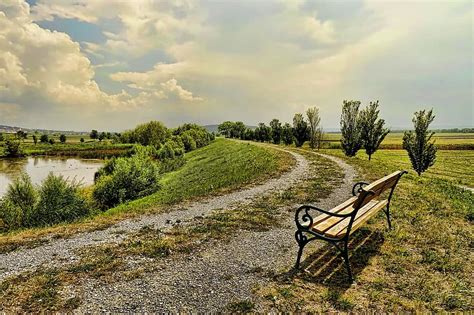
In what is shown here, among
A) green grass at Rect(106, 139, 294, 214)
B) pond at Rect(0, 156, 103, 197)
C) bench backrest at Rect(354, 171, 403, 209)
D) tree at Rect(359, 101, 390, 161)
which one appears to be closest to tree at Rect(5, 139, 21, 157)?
pond at Rect(0, 156, 103, 197)

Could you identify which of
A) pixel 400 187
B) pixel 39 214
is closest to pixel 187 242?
pixel 39 214

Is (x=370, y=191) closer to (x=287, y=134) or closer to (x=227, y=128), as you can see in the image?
(x=287, y=134)

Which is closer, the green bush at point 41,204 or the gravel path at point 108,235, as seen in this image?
the gravel path at point 108,235

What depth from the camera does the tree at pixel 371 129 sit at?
30.9 meters

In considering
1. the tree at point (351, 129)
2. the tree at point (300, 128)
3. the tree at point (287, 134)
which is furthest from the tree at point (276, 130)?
the tree at point (351, 129)

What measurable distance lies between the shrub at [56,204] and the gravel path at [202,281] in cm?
768

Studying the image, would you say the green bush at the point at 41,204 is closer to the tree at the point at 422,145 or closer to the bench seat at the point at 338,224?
the bench seat at the point at 338,224

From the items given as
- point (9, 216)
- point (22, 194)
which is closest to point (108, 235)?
point (9, 216)

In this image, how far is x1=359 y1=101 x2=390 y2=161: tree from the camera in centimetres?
3092

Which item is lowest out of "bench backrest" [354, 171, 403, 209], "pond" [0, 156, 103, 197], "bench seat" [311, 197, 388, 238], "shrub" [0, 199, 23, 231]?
"pond" [0, 156, 103, 197]

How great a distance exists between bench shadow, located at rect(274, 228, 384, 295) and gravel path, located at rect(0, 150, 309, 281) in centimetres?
421

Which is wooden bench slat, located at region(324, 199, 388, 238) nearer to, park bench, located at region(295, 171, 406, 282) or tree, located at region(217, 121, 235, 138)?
park bench, located at region(295, 171, 406, 282)

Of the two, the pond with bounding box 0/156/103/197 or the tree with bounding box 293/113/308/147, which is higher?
the tree with bounding box 293/113/308/147

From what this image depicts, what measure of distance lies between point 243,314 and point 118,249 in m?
3.72
